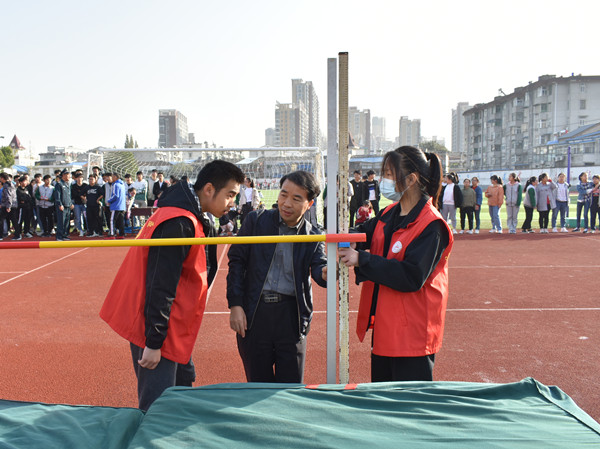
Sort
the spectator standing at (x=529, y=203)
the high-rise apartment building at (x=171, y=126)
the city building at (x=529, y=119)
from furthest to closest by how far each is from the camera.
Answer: the high-rise apartment building at (x=171, y=126), the city building at (x=529, y=119), the spectator standing at (x=529, y=203)

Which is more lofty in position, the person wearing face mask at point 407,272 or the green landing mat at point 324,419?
the person wearing face mask at point 407,272

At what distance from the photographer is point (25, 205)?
13.8 meters

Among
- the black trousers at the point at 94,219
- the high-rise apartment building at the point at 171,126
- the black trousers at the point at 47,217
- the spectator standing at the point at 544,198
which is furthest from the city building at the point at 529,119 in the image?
the black trousers at the point at 47,217

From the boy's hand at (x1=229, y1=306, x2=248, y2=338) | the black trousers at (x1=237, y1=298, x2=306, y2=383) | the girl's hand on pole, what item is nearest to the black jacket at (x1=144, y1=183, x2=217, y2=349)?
the boy's hand at (x1=229, y1=306, x2=248, y2=338)

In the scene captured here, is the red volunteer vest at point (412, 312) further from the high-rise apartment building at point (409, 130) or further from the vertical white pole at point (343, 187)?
the high-rise apartment building at point (409, 130)

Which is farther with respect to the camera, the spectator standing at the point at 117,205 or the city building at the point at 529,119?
the city building at the point at 529,119

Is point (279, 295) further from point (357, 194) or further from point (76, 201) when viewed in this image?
point (76, 201)

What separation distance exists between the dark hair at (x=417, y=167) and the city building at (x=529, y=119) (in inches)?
2417

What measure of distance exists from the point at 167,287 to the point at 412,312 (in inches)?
45.4

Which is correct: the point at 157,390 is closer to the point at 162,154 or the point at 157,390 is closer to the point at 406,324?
the point at 406,324

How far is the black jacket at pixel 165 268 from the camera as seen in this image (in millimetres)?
2137

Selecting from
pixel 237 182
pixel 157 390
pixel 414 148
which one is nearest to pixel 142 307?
pixel 157 390

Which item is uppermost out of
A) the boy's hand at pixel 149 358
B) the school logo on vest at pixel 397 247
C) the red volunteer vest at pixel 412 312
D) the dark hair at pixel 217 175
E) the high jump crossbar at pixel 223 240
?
the dark hair at pixel 217 175

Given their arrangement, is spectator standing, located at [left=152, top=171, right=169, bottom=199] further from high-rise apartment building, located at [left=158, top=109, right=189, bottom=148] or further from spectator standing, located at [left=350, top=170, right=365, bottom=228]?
high-rise apartment building, located at [left=158, top=109, right=189, bottom=148]
